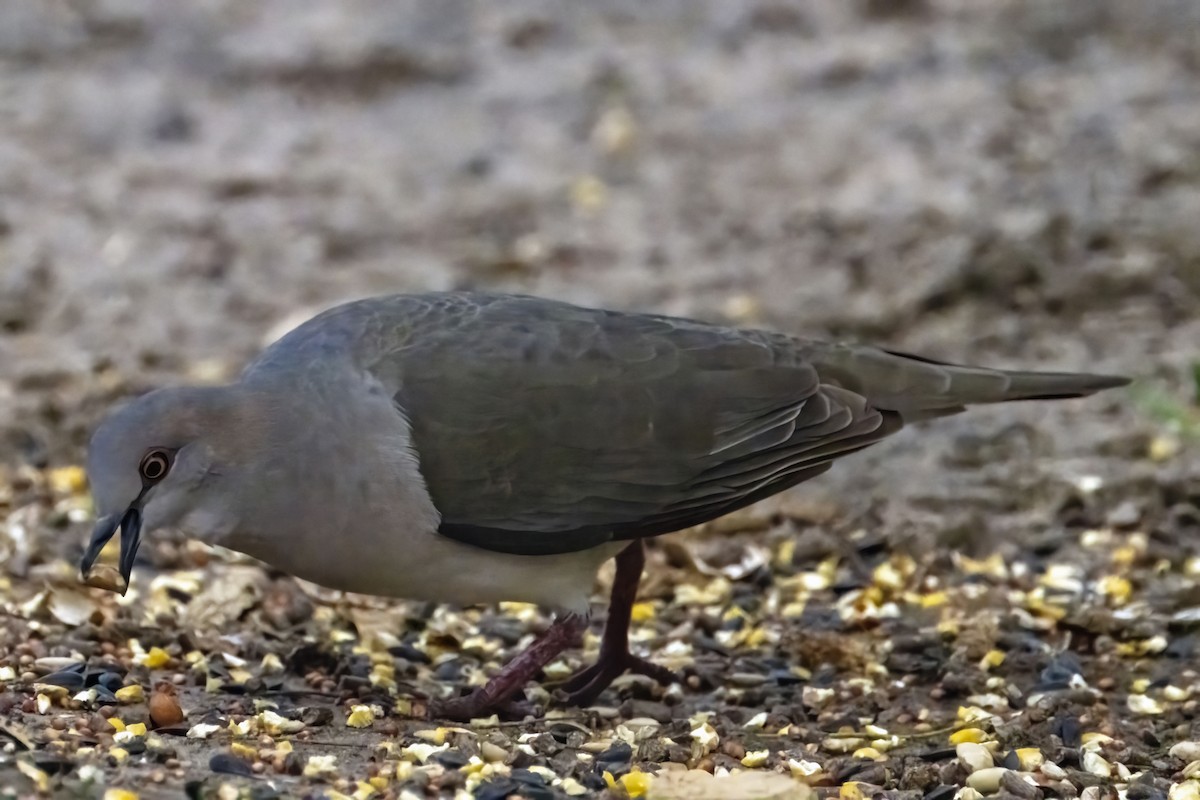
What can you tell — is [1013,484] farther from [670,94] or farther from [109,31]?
[109,31]

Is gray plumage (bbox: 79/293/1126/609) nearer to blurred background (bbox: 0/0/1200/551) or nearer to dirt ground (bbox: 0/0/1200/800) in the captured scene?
dirt ground (bbox: 0/0/1200/800)

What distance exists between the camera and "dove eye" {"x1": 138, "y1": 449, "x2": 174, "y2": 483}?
157 inches

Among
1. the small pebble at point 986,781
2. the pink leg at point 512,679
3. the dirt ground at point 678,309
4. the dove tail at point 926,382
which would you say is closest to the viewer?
the small pebble at point 986,781

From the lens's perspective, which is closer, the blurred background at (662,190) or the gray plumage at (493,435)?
the gray plumage at (493,435)

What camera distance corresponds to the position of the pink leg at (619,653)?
470cm

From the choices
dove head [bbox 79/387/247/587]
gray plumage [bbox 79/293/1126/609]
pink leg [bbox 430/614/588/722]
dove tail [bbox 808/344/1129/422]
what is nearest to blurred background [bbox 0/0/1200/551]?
dove tail [bbox 808/344/1129/422]

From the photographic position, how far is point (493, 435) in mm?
4371

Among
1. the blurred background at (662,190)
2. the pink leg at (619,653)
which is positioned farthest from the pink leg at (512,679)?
the blurred background at (662,190)

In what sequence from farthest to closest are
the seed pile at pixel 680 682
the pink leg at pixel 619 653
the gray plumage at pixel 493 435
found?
the pink leg at pixel 619 653, the gray plumage at pixel 493 435, the seed pile at pixel 680 682

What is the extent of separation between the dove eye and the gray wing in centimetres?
62

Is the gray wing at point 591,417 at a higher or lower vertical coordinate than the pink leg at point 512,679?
higher

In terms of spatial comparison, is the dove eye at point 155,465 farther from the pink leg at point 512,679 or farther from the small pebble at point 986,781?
the small pebble at point 986,781

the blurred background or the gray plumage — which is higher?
the blurred background

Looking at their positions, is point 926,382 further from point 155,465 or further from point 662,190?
point 662,190
